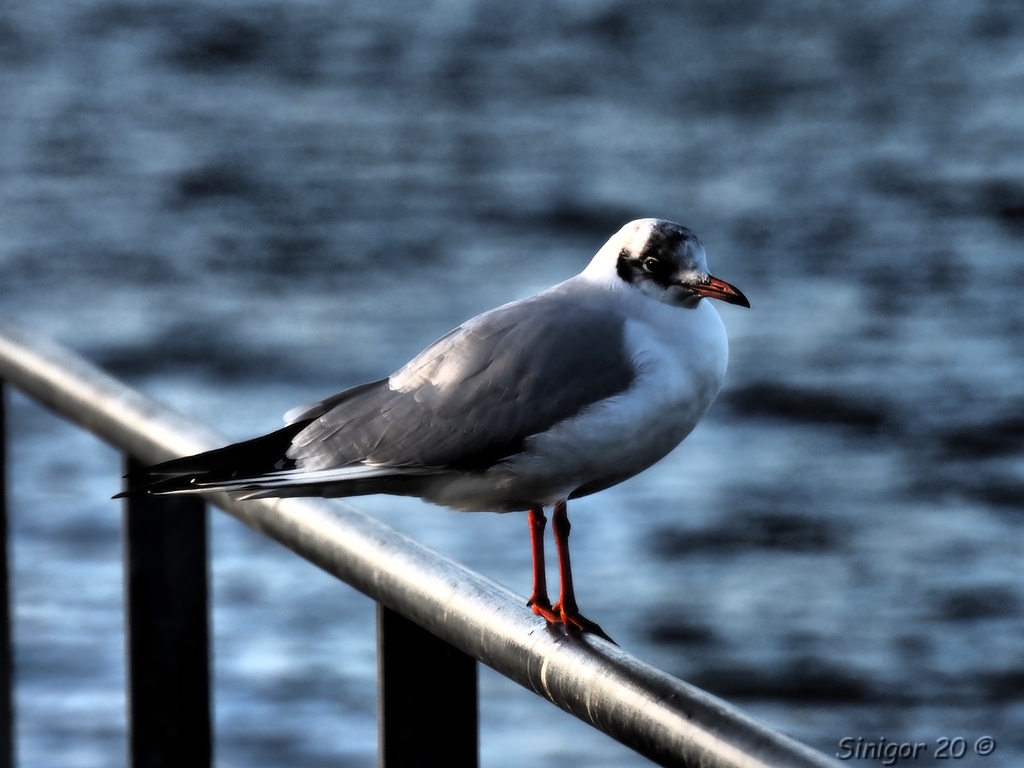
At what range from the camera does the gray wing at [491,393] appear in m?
1.94

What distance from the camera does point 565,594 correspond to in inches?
78.3

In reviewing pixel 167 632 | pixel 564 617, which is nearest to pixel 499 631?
pixel 564 617

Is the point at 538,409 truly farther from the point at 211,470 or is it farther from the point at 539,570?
the point at 211,470

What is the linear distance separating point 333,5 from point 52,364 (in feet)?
63.8

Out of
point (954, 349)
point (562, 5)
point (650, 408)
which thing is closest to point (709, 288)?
point (650, 408)

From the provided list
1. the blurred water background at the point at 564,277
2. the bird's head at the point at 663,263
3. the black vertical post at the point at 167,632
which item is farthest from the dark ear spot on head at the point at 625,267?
the blurred water background at the point at 564,277

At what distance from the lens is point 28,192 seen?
13.4 metres

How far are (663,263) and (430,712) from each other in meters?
0.56

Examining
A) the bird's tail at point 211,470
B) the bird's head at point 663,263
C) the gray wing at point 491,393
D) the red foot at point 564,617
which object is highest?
the bird's head at point 663,263

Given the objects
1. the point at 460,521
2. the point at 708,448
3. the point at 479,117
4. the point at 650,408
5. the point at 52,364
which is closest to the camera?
the point at 650,408

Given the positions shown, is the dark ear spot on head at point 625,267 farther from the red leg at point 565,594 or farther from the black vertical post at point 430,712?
the black vertical post at point 430,712

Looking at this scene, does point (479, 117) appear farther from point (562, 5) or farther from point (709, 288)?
point (709, 288)

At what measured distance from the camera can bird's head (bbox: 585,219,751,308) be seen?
1.96m

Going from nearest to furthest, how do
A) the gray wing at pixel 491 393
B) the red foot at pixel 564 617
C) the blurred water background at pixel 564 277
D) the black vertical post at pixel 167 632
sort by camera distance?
the red foot at pixel 564 617
the gray wing at pixel 491 393
the black vertical post at pixel 167 632
the blurred water background at pixel 564 277
